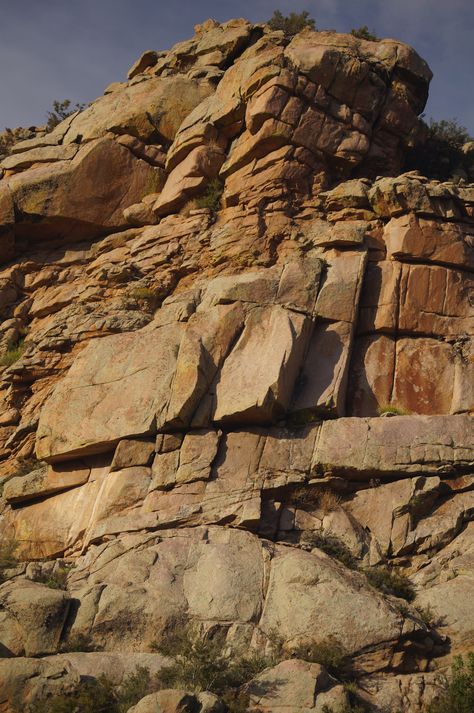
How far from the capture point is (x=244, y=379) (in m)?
15.5

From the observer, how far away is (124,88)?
26453 millimetres

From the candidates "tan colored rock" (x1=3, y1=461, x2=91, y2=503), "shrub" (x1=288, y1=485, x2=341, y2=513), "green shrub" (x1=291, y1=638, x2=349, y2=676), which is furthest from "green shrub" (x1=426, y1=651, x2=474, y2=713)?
"tan colored rock" (x1=3, y1=461, x2=91, y2=503)

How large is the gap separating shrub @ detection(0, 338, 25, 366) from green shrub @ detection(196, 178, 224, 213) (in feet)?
21.6

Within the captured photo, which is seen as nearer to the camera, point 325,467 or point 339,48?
point 325,467

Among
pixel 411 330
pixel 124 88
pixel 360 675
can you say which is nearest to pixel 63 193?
pixel 124 88

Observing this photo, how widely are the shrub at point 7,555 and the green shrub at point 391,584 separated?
6724mm

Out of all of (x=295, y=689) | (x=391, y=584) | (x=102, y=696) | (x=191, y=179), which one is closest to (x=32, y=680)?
(x=102, y=696)

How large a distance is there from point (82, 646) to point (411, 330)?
10220 mm

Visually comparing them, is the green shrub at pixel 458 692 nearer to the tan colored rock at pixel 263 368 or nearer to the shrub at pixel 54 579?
the tan colored rock at pixel 263 368

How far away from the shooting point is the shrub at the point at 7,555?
14248 millimetres

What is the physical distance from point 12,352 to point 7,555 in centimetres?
744

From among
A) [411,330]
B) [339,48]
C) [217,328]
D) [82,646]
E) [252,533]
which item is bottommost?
[82,646]

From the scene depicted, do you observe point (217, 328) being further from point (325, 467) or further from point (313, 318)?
→ point (325, 467)

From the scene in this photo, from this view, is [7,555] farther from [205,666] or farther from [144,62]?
[144,62]
